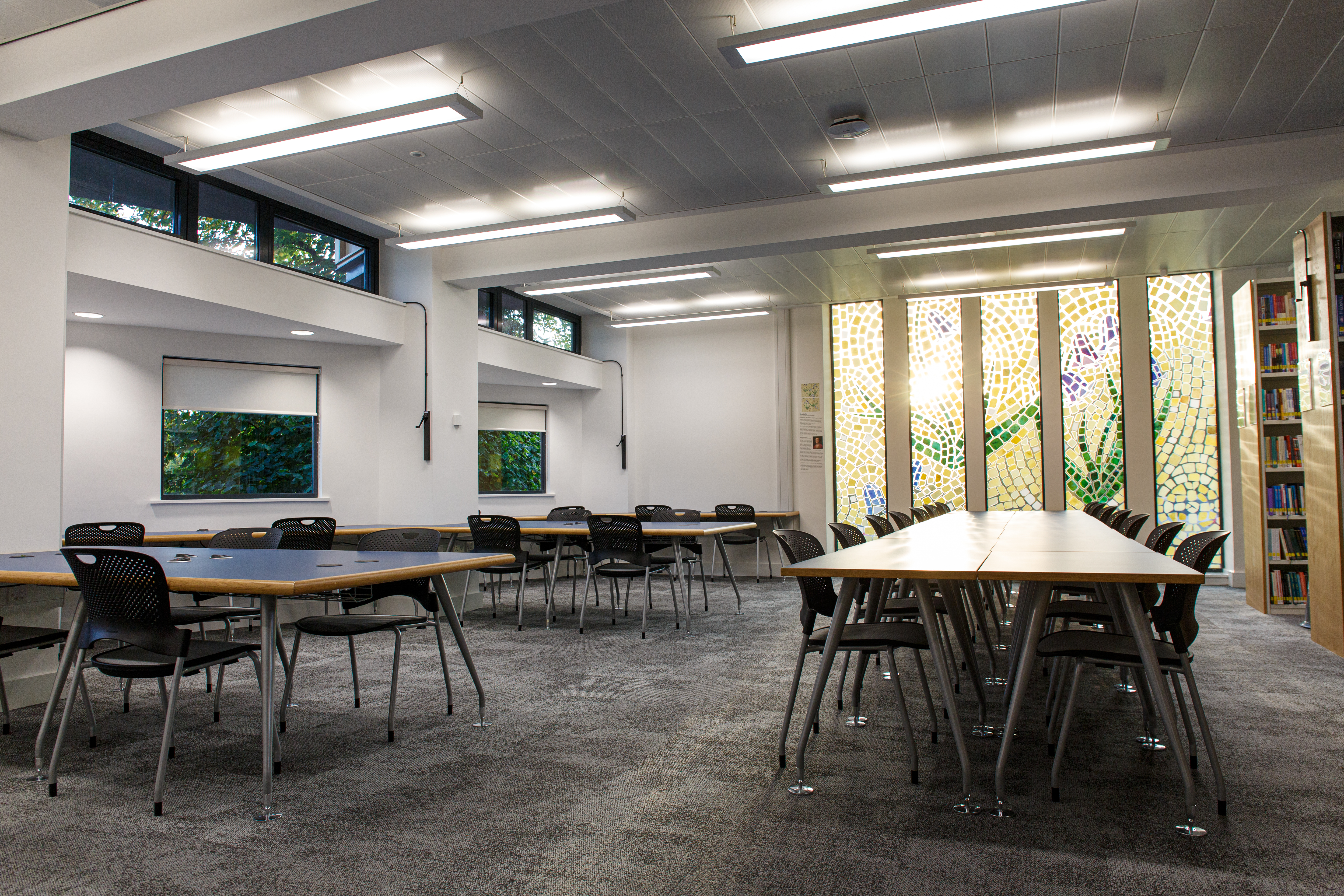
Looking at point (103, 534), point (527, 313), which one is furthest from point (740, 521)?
point (103, 534)

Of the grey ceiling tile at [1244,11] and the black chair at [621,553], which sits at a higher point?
the grey ceiling tile at [1244,11]

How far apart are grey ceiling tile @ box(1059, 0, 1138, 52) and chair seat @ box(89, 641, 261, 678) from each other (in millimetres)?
4287

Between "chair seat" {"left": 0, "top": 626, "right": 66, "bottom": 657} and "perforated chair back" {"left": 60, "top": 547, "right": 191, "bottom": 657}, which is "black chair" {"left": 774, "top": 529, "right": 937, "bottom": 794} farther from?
"chair seat" {"left": 0, "top": 626, "right": 66, "bottom": 657}

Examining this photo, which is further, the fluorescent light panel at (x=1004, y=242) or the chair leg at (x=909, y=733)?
the fluorescent light panel at (x=1004, y=242)

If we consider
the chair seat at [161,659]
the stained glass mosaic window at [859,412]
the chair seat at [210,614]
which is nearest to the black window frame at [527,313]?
the stained glass mosaic window at [859,412]

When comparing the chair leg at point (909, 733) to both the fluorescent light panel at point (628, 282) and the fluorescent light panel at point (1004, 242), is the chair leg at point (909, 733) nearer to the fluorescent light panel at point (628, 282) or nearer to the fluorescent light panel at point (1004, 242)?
the fluorescent light panel at point (1004, 242)

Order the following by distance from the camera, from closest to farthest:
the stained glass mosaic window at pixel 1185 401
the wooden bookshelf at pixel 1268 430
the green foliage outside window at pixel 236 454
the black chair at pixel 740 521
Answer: the wooden bookshelf at pixel 1268 430
the green foliage outside window at pixel 236 454
the stained glass mosaic window at pixel 1185 401
the black chair at pixel 740 521

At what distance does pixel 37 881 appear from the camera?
6.67 ft

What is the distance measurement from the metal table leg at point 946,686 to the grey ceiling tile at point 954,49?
2652mm

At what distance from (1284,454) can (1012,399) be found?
2.97 metres

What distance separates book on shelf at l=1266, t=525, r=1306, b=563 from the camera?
6238 mm

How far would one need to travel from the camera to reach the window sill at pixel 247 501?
6.38m

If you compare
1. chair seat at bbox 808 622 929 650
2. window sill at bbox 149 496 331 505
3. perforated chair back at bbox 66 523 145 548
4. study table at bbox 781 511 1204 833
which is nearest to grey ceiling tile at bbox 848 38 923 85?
study table at bbox 781 511 1204 833

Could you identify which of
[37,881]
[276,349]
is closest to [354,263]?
[276,349]
